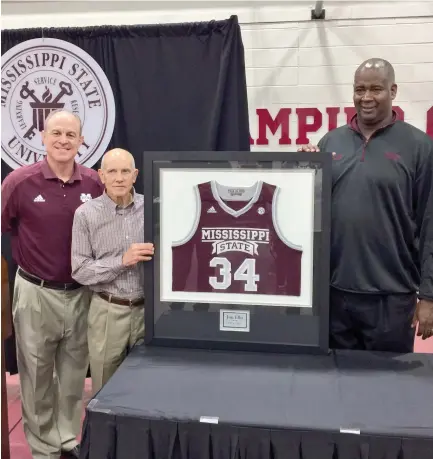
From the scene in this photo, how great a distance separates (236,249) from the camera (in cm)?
149

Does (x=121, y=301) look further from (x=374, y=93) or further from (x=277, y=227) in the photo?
(x=374, y=93)

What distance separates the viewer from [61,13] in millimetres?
3379

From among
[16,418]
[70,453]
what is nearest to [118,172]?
[70,453]

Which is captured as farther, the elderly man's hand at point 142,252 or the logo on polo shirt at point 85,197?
the logo on polo shirt at point 85,197

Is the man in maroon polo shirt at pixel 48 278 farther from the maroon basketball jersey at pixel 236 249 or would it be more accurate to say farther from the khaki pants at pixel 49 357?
the maroon basketball jersey at pixel 236 249

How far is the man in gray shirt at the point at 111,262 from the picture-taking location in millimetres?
1674

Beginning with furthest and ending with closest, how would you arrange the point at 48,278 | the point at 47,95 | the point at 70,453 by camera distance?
the point at 47,95 → the point at 70,453 → the point at 48,278

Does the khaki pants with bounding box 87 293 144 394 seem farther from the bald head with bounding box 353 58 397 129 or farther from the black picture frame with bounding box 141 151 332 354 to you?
the bald head with bounding box 353 58 397 129

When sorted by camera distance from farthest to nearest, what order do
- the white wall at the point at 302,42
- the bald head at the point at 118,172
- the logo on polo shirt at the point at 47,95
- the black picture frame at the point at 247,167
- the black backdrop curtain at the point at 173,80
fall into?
the white wall at the point at 302,42 < the logo on polo shirt at the point at 47,95 < the black backdrop curtain at the point at 173,80 < the bald head at the point at 118,172 < the black picture frame at the point at 247,167

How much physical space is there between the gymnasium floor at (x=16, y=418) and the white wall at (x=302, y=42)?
1341 mm

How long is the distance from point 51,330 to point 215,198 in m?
0.95

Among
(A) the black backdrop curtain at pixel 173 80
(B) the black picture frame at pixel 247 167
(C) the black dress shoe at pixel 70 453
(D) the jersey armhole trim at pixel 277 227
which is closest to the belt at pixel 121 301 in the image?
(B) the black picture frame at pixel 247 167

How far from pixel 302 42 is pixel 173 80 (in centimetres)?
108

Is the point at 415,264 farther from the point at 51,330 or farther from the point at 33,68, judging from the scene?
the point at 33,68
